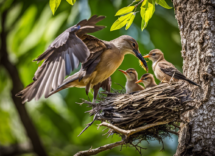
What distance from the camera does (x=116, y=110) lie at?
131 inches

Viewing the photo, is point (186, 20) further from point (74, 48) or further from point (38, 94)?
point (38, 94)

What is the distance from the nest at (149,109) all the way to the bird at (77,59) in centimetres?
58

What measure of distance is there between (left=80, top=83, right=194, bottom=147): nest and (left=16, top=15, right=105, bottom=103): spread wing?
26.2 inches

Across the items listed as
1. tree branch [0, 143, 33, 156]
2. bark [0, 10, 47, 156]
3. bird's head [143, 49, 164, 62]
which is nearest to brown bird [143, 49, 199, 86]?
bird's head [143, 49, 164, 62]

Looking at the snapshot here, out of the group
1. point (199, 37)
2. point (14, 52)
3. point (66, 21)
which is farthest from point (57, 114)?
point (199, 37)

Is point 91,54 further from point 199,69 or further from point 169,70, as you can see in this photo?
point 199,69

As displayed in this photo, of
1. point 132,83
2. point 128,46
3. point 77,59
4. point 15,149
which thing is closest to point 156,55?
point 132,83

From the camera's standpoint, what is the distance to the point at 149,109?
10.3 ft

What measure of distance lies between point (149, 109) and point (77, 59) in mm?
993

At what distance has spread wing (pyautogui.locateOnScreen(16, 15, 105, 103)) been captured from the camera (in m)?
3.12

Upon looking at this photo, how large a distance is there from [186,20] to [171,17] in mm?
3552

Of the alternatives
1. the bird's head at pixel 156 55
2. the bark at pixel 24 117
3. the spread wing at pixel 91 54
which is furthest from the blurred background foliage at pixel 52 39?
the spread wing at pixel 91 54

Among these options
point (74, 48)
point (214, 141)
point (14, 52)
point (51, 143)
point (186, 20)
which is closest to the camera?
point (214, 141)

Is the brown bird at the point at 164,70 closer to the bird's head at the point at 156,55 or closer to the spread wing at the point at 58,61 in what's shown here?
the bird's head at the point at 156,55
